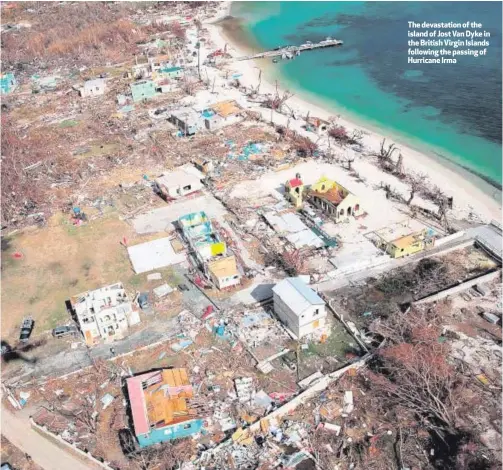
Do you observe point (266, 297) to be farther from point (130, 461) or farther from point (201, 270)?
point (130, 461)

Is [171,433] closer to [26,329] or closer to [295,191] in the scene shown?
[26,329]

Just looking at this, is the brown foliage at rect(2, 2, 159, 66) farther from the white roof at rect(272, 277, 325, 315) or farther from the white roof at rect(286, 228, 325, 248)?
the white roof at rect(272, 277, 325, 315)

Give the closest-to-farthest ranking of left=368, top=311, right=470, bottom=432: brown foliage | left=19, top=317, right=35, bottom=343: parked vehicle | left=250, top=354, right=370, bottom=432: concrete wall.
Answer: left=368, top=311, right=470, bottom=432: brown foliage, left=250, top=354, right=370, bottom=432: concrete wall, left=19, top=317, right=35, bottom=343: parked vehicle

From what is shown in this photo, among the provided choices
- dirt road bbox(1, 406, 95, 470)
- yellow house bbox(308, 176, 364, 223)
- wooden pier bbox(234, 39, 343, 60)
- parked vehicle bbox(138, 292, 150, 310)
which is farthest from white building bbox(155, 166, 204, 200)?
wooden pier bbox(234, 39, 343, 60)

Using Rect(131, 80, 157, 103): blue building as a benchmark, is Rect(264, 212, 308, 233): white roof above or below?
below

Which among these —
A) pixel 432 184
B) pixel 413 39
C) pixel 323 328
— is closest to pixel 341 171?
pixel 432 184
